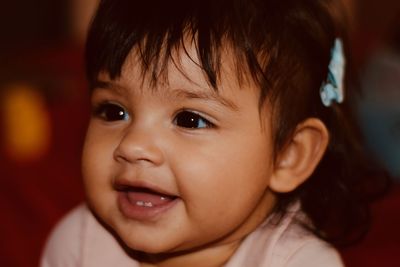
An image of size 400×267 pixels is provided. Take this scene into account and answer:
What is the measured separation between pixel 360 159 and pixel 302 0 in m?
0.46

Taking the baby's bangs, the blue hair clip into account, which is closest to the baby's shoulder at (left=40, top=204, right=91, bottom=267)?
the baby's bangs

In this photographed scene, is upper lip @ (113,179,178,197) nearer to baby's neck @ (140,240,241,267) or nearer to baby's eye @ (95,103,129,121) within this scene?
baby's eye @ (95,103,129,121)

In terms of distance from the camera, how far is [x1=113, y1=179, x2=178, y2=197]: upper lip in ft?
3.38

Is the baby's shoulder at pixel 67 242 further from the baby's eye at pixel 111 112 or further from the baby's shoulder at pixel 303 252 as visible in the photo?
the baby's shoulder at pixel 303 252

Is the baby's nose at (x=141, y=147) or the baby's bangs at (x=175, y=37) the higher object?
the baby's bangs at (x=175, y=37)

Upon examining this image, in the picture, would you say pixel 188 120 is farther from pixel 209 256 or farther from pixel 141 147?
pixel 209 256

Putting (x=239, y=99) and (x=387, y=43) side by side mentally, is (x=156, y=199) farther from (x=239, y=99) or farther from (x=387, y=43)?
(x=387, y=43)

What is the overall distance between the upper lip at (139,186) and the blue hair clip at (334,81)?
39 cm

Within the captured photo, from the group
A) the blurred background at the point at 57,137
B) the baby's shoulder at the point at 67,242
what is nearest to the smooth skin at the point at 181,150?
the baby's shoulder at the point at 67,242

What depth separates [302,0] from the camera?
119 cm

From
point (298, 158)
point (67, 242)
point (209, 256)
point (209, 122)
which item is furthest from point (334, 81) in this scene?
point (67, 242)

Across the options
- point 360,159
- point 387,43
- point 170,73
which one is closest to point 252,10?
point 170,73

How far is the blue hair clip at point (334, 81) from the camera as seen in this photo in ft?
4.05

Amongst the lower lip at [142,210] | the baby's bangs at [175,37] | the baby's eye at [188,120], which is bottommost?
the lower lip at [142,210]
